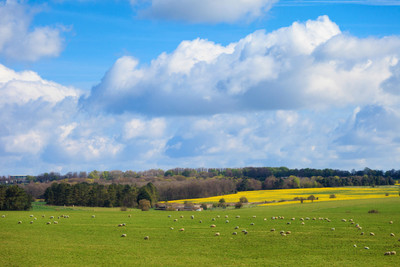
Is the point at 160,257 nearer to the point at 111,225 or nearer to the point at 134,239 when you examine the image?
the point at 134,239

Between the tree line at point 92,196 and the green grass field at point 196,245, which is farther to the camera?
the tree line at point 92,196

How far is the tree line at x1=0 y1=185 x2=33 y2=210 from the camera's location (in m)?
87.8

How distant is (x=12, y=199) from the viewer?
3469 inches

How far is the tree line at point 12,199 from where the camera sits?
87750mm

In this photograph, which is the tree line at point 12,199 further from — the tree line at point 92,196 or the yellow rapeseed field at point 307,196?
the yellow rapeseed field at point 307,196

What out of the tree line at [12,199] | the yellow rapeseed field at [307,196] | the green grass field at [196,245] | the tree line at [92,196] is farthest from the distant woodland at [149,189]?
the green grass field at [196,245]

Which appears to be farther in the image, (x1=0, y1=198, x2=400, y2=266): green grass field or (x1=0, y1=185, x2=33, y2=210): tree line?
(x1=0, y1=185, x2=33, y2=210): tree line

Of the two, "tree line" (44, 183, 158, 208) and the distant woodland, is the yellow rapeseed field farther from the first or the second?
"tree line" (44, 183, 158, 208)

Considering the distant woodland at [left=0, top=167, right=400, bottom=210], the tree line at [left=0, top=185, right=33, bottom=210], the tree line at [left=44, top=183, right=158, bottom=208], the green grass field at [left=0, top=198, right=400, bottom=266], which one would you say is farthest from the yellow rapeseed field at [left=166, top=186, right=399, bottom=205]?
the green grass field at [left=0, top=198, right=400, bottom=266]

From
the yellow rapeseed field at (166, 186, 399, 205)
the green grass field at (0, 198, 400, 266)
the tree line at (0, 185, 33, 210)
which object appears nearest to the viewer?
the green grass field at (0, 198, 400, 266)

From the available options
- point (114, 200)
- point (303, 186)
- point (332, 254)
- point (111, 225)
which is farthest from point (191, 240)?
point (303, 186)

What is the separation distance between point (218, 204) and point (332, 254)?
256 feet

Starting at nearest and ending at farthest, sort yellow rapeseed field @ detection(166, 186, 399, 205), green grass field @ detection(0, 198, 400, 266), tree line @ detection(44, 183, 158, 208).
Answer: green grass field @ detection(0, 198, 400, 266) → yellow rapeseed field @ detection(166, 186, 399, 205) → tree line @ detection(44, 183, 158, 208)

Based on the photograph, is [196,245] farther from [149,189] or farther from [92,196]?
[149,189]
